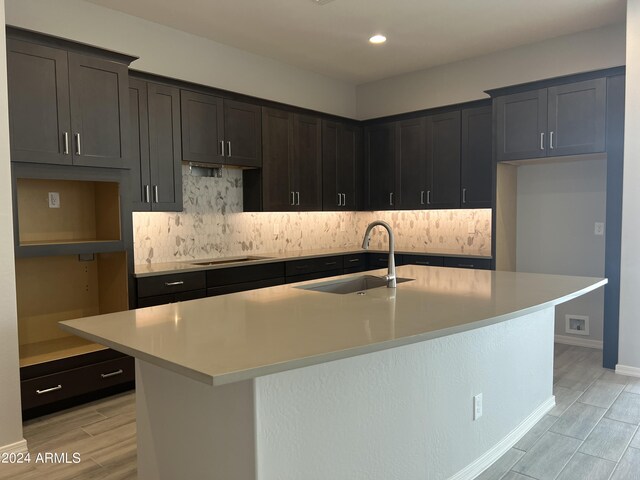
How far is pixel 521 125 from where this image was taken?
14.7 ft

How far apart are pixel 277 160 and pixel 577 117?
278 centimetres

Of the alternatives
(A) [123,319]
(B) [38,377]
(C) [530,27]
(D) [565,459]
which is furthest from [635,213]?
(B) [38,377]

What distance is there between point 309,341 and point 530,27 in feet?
13.5

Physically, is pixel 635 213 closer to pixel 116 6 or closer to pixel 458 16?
pixel 458 16

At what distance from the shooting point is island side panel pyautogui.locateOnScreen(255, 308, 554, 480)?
167cm

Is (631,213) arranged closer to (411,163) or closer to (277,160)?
(411,163)

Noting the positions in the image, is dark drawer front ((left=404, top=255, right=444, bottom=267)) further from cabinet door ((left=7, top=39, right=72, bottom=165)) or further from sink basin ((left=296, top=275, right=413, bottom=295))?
cabinet door ((left=7, top=39, right=72, bottom=165))

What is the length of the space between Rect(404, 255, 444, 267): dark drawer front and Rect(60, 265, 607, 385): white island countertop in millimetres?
2210

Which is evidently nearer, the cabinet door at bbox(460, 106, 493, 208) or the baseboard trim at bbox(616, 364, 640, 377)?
the baseboard trim at bbox(616, 364, 640, 377)

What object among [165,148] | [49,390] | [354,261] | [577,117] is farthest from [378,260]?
[49,390]

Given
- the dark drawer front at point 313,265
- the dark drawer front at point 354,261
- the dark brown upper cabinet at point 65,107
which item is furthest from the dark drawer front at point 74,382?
the dark drawer front at point 354,261

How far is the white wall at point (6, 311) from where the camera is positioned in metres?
2.59

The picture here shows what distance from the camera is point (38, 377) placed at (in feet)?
10.2

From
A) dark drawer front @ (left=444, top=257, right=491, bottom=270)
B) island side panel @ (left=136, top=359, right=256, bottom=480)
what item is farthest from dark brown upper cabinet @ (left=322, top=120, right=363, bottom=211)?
island side panel @ (left=136, top=359, right=256, bottom=480)
